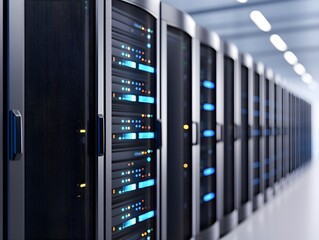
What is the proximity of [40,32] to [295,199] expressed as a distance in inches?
192

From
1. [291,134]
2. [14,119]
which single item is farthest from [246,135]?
[291,134]

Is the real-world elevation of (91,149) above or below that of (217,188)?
above

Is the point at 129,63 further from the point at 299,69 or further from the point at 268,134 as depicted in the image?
the point at 299,69

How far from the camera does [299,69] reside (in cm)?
1030

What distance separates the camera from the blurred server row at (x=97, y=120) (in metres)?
1.37

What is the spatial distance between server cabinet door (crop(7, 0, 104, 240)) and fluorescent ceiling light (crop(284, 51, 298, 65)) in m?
6.79

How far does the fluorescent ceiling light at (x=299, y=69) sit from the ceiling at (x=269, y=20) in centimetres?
105

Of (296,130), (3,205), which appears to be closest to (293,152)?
(296,130)

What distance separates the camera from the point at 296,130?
9.00 m

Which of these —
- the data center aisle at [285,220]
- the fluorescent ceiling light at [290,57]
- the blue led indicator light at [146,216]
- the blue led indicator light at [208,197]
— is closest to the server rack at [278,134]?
the data center aisle at [285,220]

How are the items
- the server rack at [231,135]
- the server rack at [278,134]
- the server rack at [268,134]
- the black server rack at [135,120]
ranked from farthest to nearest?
the server rack at [278,134] < the server rack at [268,134] < the server rack at [231,135] < the black server rack at [135,120]

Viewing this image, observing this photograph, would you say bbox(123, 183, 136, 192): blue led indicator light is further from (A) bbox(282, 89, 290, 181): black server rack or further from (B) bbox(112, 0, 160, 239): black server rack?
(A) bbox(282, 89, 290, 181): black server rack

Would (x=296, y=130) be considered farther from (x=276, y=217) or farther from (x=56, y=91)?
(x=56, y=91)

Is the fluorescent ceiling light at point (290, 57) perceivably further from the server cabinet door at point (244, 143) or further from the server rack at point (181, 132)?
the server rack at point (181, 132)
